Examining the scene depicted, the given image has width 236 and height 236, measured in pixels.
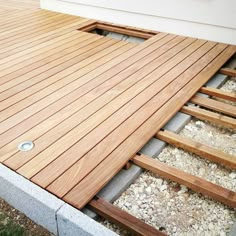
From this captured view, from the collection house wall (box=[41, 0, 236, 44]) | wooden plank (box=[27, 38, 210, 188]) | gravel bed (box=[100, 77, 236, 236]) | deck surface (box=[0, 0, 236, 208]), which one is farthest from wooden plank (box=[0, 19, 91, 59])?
gravel bed (box=[100, 77, 236, 236])

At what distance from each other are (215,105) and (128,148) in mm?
862

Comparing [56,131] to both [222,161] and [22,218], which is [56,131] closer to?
[22,218]

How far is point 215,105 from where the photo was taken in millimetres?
2318

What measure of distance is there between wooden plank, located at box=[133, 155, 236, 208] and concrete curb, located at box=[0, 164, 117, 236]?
19.9 inches

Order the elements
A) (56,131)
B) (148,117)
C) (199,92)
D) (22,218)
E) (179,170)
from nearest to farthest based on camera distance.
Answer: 1. (22,218)
2. (179,170)
3. (56,131)
4. (148,117)
5. (199,92)

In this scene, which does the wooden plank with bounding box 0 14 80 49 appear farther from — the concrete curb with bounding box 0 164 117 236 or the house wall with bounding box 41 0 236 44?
the concrete curb with bounding box 0 164 117 236

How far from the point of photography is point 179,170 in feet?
5.63

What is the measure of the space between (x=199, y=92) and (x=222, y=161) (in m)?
0.88

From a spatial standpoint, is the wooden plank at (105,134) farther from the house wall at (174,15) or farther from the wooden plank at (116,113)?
the house wall at (174,15)

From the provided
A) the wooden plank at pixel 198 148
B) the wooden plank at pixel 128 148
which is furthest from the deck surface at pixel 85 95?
the wooden plank at pixel 198 148

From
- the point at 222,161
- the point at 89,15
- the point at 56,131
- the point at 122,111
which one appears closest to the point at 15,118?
the point at 56,131

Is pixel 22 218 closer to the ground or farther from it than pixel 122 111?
closer to the ground

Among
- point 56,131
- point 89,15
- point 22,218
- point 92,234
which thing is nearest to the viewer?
point 92,234

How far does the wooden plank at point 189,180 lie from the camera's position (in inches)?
60.9
